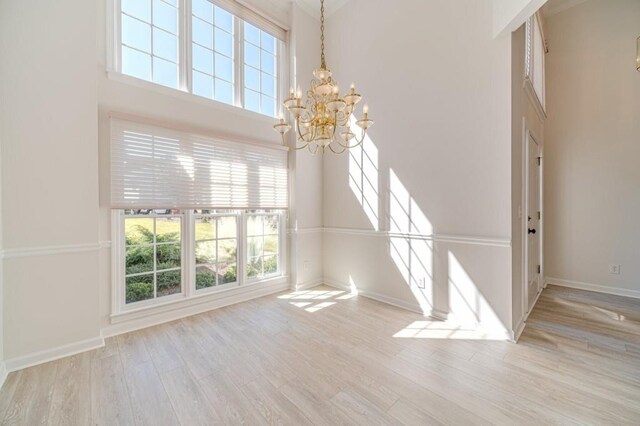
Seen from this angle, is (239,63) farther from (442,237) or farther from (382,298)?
(382,298)

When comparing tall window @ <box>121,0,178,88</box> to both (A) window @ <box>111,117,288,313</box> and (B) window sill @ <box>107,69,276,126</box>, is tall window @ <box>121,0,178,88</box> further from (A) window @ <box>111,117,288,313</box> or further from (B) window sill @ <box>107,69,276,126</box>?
(A) window @ <box>111,117,288,313</box>

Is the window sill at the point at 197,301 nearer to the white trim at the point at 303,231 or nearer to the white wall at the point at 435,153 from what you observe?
the white trim at the point at 303,231

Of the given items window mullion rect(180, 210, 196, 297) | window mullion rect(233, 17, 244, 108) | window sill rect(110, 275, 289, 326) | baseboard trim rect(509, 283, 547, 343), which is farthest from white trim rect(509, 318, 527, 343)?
window mullion rect(233, 17, 244, 108)

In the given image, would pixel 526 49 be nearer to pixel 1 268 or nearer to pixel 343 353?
pixel 343 353

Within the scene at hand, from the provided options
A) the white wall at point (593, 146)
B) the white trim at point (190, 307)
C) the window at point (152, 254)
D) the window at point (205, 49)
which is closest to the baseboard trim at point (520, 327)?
the white wall at point (593, 146)

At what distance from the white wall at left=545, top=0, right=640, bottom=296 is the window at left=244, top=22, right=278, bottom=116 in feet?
14.1

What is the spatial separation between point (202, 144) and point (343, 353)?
2.69 m

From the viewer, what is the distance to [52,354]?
2.28 m

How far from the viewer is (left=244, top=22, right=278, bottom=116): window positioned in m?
3.73

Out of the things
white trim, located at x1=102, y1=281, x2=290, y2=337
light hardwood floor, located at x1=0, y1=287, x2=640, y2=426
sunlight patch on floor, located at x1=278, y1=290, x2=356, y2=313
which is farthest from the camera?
sunlight patch on floor, located at x1=278, y1=290, x2=356, y2=313

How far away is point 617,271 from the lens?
3787 millimetres

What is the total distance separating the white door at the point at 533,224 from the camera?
3162mm

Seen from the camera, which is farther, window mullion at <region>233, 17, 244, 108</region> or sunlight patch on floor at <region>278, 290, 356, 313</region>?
window mullion at <region>233, 17, 244, 108</region>

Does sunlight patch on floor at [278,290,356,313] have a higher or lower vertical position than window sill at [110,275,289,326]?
lower
